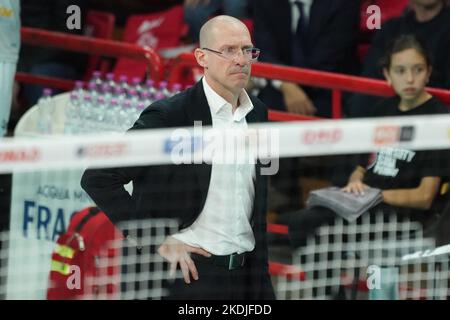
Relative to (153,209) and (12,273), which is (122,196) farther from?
(12,273)

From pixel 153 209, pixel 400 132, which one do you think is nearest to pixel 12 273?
pixel 153 209

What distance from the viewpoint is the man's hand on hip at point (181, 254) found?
21.9ft

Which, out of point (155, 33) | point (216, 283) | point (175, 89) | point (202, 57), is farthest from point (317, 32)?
point (216, 283)

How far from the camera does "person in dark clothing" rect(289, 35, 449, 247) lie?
7.99 metres

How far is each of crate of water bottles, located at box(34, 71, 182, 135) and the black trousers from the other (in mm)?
1747

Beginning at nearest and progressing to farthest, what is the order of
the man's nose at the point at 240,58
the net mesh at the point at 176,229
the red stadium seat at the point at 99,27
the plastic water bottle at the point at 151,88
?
the net mesh at the point at 176,229, the man's nose at the point at 240,58, the plastic water bottle at the point at 151,88, the red stadium seat at the point at 99,27

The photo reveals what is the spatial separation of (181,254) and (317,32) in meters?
3.04

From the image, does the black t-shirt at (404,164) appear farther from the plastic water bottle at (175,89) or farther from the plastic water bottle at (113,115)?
the plastic water bottle at (113,115)

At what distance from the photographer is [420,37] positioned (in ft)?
28.6

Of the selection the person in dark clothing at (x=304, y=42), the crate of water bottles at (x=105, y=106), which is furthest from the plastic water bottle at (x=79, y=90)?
the person in dark clothing at (x=304, y=42)

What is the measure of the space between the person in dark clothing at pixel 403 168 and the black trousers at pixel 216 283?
4.49ft

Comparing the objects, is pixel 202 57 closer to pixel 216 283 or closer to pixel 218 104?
pixel 218 104

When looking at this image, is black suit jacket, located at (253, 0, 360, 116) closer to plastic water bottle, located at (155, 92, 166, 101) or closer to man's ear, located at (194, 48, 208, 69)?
plastic water bottle, located at (155, 92, 166, 101)
